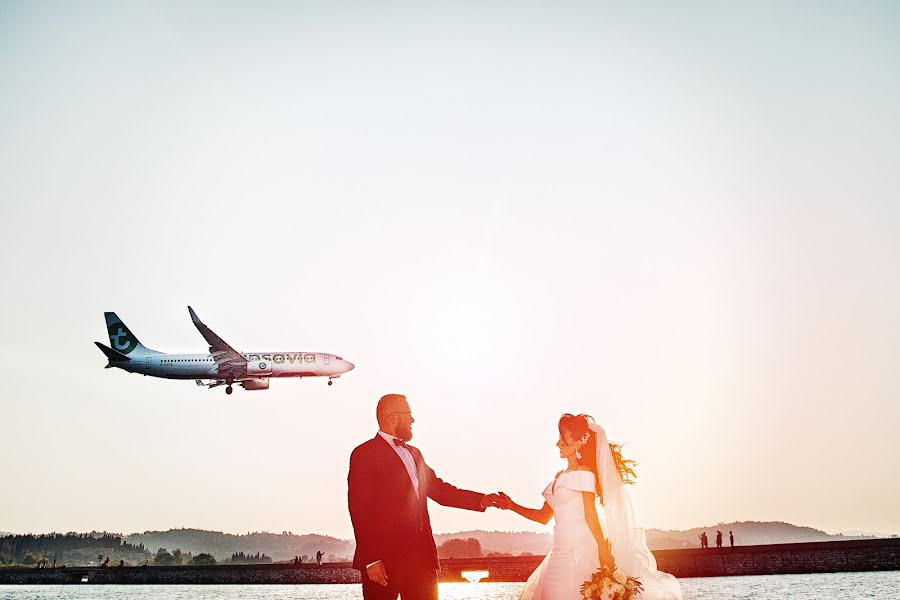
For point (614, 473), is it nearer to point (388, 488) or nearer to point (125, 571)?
point (388, 488)

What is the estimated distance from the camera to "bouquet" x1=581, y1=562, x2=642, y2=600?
8820 millimetres

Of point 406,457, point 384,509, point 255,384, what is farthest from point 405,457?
point 255,384

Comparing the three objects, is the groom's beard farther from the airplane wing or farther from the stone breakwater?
the airplane wing

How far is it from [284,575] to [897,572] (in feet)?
207

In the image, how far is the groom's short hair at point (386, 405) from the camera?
8844 mm

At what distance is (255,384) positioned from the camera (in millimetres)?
75688

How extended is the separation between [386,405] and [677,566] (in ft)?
225

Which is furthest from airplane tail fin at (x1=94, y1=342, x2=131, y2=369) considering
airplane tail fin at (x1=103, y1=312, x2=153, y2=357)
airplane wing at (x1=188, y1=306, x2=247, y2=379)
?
airplane wing at (x1=188, y1=306, x2=247, y2=379)

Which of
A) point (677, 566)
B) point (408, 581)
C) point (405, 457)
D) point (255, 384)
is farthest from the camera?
point (255, 384)

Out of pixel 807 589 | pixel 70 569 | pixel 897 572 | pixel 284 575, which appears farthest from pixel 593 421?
pixel 70 569

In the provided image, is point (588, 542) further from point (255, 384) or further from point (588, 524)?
point (255, 384)

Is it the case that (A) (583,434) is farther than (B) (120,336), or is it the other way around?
(B) (120,336)

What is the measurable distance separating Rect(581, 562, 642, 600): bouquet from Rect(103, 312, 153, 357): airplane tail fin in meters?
90.2

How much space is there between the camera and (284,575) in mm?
89875
